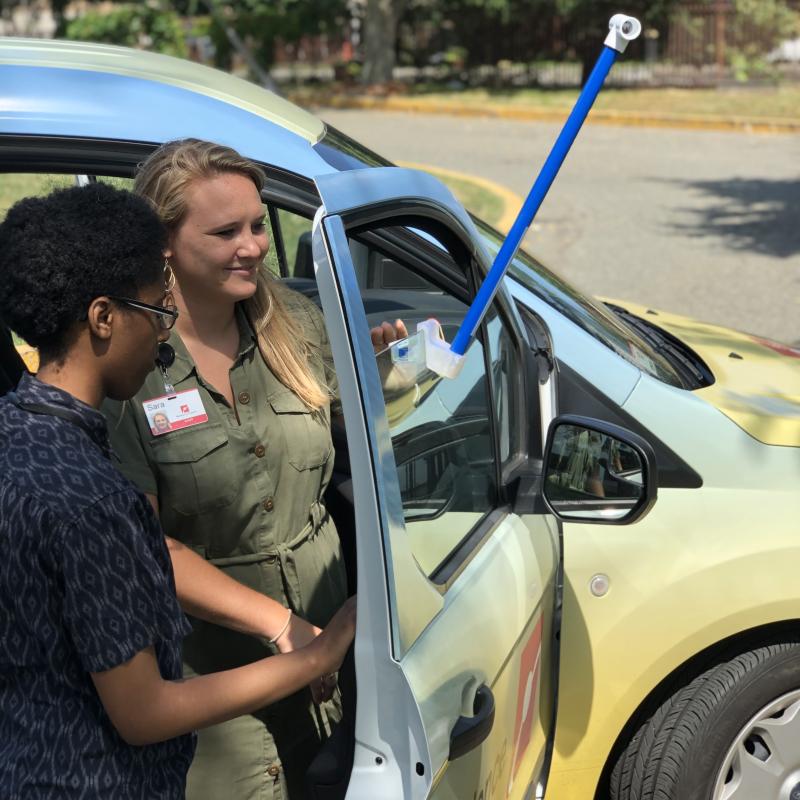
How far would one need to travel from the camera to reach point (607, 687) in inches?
95.0

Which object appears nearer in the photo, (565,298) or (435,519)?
(435,519)

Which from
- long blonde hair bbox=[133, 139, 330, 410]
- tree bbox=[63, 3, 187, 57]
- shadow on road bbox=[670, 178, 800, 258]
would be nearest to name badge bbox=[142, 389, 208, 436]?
long blonde hair bbox=[133, 139, 330, 410]

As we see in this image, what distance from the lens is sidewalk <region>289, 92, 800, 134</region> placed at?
15.4 metres

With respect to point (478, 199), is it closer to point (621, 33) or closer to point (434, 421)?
point (434, 421)

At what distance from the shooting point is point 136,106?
7.94 feet

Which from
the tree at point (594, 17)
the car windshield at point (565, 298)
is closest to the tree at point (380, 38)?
the tree at point (594, 17)

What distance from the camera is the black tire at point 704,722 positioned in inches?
97.7

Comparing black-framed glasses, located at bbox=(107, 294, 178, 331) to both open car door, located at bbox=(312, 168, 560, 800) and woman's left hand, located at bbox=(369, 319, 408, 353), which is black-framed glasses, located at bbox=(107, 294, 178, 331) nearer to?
open car door, located at bbox=(312, 168, 560, 800)

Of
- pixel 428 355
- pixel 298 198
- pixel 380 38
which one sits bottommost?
pixel 380 38

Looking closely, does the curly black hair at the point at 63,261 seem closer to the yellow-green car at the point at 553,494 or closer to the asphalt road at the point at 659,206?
the yellow-green car at the point at 553,494

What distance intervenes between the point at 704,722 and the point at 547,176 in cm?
132

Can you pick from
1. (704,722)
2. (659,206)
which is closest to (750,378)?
(704,722)

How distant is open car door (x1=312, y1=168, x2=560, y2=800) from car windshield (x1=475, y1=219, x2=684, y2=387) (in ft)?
1.11

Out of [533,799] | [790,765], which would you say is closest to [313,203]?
[533,799]
